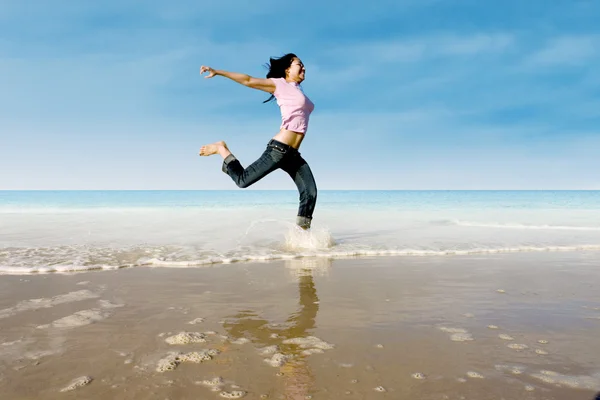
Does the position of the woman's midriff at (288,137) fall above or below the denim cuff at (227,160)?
above

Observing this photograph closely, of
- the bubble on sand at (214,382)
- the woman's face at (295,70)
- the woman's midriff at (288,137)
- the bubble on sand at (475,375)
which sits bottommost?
the bubble on sand at (214,382)

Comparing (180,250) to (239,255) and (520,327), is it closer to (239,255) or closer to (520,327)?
(239,255)

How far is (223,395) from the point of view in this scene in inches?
77.9

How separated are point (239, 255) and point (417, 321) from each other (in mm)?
3571

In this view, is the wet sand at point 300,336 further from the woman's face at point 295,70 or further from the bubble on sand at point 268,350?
the woman's face at point 295,70

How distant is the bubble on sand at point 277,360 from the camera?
2.33m

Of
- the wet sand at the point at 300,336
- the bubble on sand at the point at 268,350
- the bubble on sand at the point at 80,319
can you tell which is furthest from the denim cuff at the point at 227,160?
the bubble on sand at the point at 268,350

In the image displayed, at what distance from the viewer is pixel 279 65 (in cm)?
678

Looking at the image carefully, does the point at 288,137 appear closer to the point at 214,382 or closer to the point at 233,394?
the point at 214,382

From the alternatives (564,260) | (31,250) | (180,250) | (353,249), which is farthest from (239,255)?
(564,260)

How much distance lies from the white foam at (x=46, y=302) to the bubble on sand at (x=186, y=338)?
149 centimetres

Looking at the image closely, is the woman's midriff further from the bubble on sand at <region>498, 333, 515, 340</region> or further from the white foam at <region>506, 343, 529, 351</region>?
the white foam at <region>506, 343, 529, 351</region>

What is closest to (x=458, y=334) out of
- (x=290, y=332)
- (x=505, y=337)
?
(x=505, y=337)

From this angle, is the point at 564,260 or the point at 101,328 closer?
the point at 101,328
